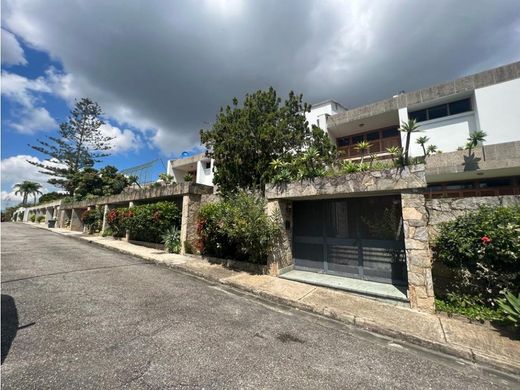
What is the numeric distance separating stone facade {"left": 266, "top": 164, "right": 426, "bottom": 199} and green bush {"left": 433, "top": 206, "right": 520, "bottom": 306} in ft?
3.92

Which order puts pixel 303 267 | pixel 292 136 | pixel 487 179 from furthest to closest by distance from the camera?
pixel 487 179 < pixel 292 136 < pixel 303 267

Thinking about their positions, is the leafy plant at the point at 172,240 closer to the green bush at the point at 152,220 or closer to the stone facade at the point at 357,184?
the green bush at the point at 152,220

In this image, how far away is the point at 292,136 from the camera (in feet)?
34.5

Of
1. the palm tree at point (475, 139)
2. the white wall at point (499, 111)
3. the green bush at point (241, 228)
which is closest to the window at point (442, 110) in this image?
the white wall at point (499, 111)

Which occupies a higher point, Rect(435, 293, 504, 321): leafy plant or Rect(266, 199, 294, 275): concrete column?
Rect(266, 199, 294, 275): concrete column

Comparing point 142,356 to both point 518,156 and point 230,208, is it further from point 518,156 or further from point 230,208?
point 518,156

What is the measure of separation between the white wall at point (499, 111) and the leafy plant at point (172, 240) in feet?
56.7

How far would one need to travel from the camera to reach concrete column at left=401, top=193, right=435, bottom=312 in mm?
5047

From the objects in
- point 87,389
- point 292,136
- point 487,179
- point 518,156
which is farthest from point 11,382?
point 487,179

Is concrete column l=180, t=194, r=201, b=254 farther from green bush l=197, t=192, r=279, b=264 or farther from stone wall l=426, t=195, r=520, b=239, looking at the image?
stone wall l=426, t=195, r=520, b=239

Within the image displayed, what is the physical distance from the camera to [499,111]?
12289 mm

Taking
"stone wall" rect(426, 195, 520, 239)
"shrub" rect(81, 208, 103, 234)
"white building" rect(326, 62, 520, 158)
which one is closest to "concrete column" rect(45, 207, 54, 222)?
"shrub" rect(81, 208, 103, 234)

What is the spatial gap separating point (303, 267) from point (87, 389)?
6478 millimetres

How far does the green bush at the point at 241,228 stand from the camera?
295 inches
